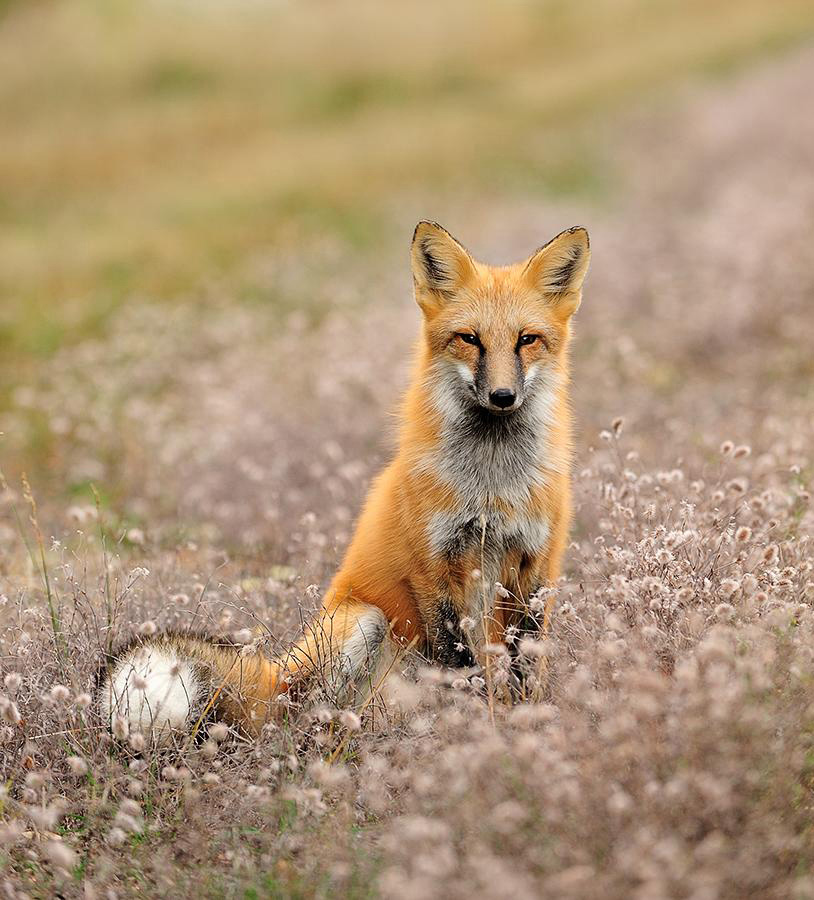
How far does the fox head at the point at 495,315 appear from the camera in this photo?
4.61m

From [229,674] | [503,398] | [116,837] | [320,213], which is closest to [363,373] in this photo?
[503,398]

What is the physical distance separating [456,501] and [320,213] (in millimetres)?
15699

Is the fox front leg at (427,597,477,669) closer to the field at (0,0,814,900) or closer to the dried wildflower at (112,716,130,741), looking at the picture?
the field at (0,0,814,900)

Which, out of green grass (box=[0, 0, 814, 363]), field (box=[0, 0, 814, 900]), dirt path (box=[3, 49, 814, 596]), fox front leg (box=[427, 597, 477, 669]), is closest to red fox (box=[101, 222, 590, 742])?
fox front leg (box=[427, 597, 477, 669])

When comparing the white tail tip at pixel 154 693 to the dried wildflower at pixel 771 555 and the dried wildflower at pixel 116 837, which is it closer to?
the dried wildflower at pixel 116 837

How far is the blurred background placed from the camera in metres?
8.74

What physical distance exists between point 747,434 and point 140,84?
2889 centimetres

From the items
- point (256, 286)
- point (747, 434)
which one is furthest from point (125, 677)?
point (256, 286)

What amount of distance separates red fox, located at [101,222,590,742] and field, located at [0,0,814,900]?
0.24 metres

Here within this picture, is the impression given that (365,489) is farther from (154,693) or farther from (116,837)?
(116,837)

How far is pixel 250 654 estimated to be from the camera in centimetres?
437

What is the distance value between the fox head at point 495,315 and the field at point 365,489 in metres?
0.74

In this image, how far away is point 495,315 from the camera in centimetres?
467

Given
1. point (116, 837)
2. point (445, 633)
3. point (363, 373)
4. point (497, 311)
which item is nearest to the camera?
point (116, 837)
